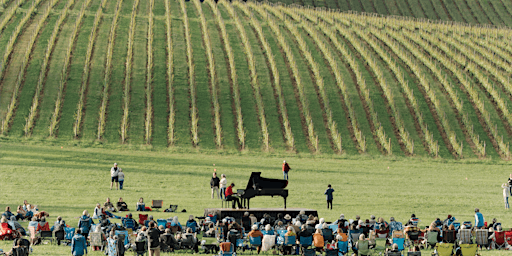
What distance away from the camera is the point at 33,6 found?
83188 millimetres

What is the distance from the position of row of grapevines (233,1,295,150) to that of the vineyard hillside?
23 centimetres

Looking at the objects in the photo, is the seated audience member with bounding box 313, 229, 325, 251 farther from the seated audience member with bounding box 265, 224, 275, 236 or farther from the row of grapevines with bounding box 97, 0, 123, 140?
the row of grapevines with bounding box 97, 0, 123, 140

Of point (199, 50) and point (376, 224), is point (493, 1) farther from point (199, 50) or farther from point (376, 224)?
point (376, 224)

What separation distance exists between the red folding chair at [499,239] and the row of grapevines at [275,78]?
107 ft

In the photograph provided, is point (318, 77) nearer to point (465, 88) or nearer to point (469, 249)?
point (465, 88)

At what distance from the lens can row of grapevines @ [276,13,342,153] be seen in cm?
5606

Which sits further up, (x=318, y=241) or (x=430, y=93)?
(x=430, y=93)

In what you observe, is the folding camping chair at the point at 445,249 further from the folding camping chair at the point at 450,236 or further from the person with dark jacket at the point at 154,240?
the person with dark jacket at the point at 154,240

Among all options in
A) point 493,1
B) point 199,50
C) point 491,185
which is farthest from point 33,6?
point 493,1

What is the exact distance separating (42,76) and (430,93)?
43098mm

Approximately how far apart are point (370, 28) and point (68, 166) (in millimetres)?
57918

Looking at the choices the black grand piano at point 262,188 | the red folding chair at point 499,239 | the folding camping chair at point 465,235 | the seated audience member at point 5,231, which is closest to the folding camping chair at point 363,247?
the folding camping chair at point 465,235

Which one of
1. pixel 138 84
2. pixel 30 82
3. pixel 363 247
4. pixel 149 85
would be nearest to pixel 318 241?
pixel 363 247

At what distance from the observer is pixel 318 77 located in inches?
2657
